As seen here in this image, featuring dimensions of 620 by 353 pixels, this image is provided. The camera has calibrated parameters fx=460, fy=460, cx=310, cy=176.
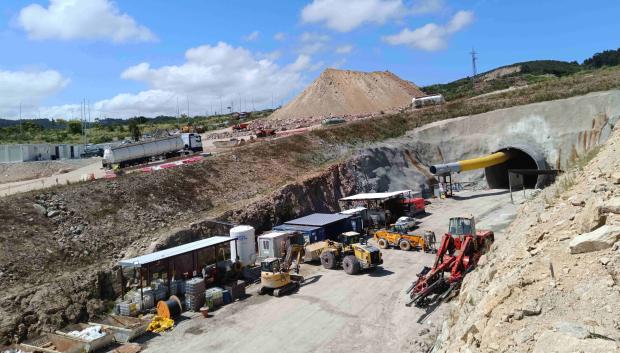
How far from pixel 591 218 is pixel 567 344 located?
395 centimetres

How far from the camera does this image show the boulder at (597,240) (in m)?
8.14

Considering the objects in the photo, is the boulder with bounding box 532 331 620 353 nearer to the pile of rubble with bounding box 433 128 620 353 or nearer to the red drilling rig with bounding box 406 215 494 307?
the pile of rubble with bounding box 433 128 620 353

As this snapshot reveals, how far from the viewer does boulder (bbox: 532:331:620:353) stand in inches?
240

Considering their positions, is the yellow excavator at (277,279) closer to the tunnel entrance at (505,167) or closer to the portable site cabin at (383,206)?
the portable site cabin at (383,206)

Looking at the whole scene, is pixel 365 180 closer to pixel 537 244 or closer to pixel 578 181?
pixel 578 181

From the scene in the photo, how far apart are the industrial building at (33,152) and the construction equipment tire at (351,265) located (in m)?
46.9

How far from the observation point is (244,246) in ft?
95.1

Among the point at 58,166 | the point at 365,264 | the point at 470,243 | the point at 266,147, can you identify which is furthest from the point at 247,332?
the point at 58,166

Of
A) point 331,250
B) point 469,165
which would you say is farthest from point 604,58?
point 331,250

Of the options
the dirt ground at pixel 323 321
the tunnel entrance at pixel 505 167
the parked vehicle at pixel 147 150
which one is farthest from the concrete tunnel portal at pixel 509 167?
the parked vehicle at pixel 147 150

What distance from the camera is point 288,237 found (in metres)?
30.9

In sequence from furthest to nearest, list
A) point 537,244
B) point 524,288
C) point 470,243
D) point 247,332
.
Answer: point 470,243
point 247,332
point 537,244
point 524,288

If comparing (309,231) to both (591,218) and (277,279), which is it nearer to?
(277,279)

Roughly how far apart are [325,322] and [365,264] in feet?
22.2
